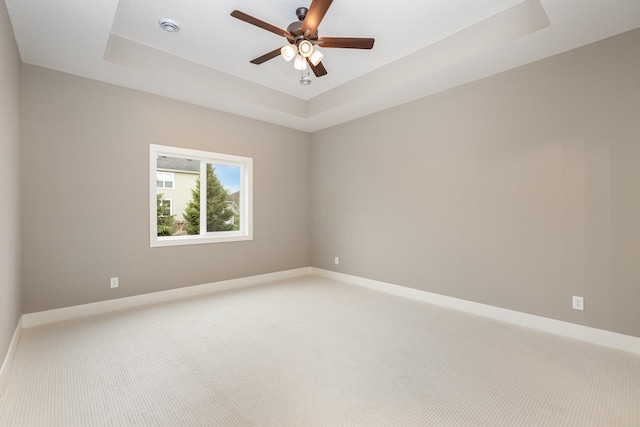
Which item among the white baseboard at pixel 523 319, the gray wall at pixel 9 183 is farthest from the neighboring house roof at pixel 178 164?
the white baseboard at pixel 523 319

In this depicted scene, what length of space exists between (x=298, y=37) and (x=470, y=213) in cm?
261

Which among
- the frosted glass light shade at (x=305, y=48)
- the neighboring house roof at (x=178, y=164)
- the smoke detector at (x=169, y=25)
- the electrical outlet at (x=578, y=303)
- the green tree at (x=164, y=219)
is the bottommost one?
the electrical outlet at (x=578, y=303)

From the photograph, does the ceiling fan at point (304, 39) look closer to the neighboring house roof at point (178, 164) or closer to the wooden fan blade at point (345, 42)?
the wooden fan blade at point (345, 42)

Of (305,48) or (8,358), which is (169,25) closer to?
(305,48)

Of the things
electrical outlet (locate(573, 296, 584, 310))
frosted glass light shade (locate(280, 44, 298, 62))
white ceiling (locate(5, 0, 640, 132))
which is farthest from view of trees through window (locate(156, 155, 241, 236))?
electrical outlet (locate(573, 296, 584, 310))

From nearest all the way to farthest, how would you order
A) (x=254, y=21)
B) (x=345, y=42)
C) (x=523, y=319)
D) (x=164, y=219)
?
(x=254, y=21) → (x=345, y=42) → (x=523, y=319) → (x=164, y=219)

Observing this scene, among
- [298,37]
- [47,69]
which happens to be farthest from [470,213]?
[47,69]

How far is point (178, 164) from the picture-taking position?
4.20 m

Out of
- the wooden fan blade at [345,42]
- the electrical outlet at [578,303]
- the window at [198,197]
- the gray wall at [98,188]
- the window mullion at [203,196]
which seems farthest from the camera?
the window mullion at [203,196]

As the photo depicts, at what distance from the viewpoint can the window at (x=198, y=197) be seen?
3.93 m

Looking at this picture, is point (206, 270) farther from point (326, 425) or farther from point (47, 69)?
point (326, 425)

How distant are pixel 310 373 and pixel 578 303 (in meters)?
2.53

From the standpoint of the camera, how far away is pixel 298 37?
2.48 meters

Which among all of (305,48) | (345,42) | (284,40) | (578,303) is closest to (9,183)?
(305,48)
